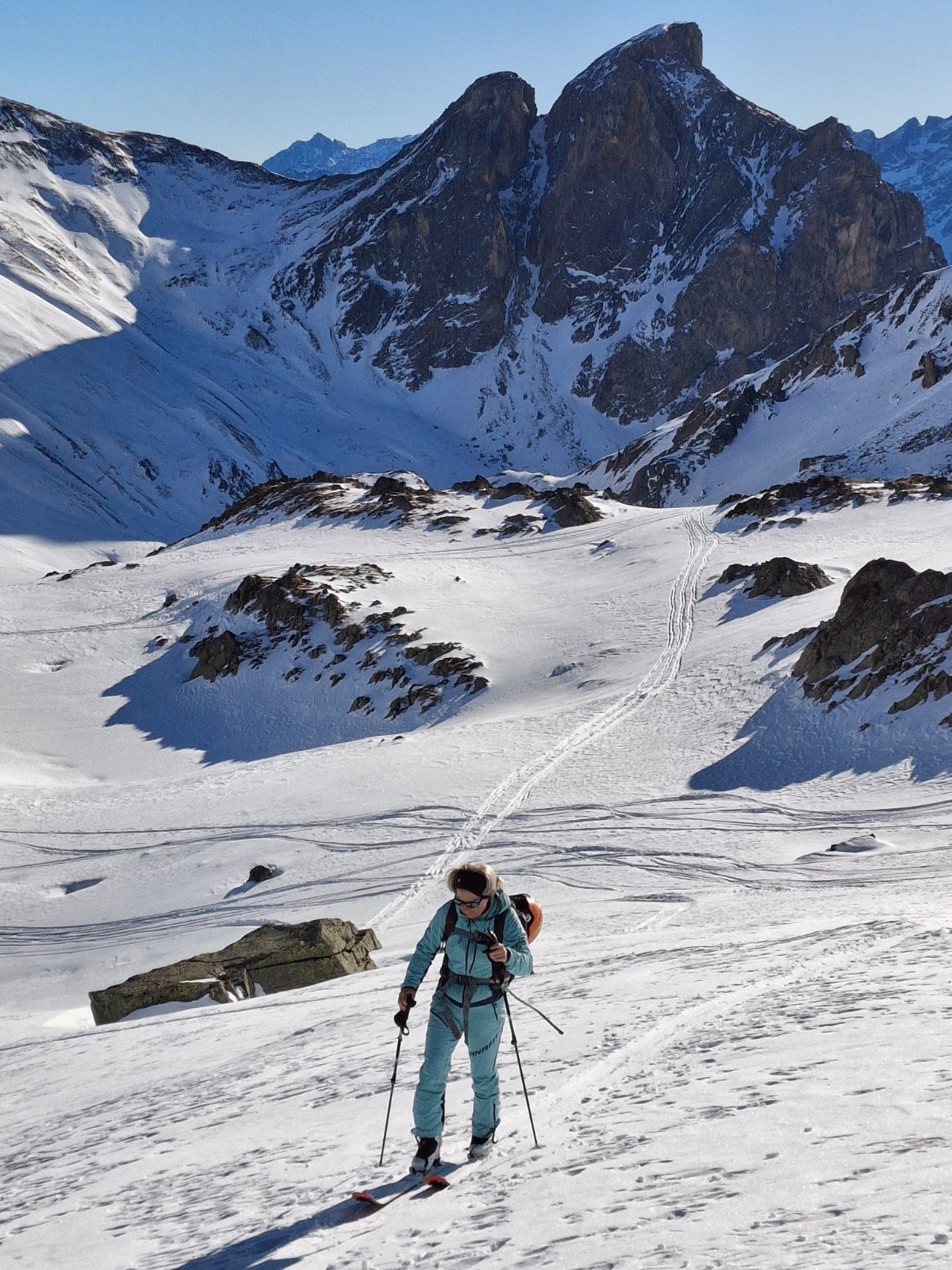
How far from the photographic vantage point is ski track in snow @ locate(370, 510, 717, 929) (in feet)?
74.4

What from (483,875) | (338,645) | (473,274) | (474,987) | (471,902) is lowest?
(474,987)

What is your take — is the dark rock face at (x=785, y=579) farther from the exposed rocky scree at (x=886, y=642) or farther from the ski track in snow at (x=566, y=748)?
the exposed rocky scree at (x=886, y=642)

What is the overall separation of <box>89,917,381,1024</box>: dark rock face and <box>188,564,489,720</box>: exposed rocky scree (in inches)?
897

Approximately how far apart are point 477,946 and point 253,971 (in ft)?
35.0

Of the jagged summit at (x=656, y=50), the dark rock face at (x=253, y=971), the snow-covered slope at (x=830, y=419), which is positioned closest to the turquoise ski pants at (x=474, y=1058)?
the dark rock face at (x=253, y=971)

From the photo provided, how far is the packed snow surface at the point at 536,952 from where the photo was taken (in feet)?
19.1

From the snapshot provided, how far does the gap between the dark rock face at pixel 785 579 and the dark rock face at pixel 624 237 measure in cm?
12115

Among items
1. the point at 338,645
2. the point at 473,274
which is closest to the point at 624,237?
the point at 473,274

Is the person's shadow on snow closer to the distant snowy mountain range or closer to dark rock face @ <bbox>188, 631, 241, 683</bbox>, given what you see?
dark rock face @ <bbox>188, 631, 241, 683</bbox>

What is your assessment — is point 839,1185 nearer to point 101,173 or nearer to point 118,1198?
point 118,1198

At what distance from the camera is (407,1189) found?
21.3ft

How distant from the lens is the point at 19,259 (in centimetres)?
14375

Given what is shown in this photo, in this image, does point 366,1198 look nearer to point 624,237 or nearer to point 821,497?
point 821,497

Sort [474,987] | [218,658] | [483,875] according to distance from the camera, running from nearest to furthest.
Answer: [483,875] < [474,987] < [218,658]
